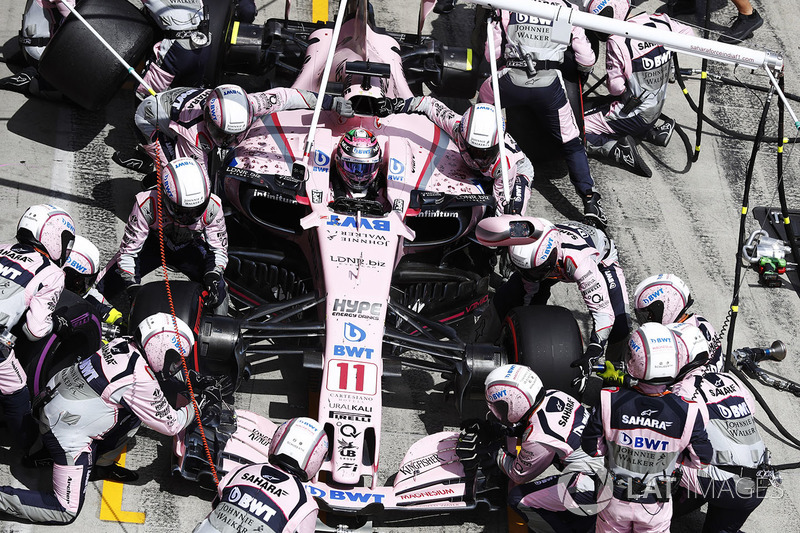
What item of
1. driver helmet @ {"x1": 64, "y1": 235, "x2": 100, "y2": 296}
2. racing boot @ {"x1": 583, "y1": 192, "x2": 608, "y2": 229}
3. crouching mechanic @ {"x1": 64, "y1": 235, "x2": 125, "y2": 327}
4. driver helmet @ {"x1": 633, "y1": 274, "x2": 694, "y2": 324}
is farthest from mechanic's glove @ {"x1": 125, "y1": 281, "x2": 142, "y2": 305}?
racing boot @ {"x1": 583, "y1": 192, "x2": 608, "y2": 229}

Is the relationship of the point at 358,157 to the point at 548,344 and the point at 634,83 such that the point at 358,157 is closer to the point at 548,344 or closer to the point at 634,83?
the point at 548,344

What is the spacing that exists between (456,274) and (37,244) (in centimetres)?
333

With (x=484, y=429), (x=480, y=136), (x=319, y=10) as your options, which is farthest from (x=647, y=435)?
(x=319, y=10)

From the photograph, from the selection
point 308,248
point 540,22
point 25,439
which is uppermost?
point 540,22

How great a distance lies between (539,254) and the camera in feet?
30.1

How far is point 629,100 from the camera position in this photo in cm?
1182

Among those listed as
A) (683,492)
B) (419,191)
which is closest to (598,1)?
(419,191)

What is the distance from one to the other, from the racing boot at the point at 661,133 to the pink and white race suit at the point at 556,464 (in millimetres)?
5355

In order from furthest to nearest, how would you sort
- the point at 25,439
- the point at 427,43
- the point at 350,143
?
the point at 427,43
the point at 350,143
the point at 25,439

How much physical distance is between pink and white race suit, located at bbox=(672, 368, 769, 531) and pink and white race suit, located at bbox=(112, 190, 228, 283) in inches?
146

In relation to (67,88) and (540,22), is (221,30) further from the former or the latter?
(540,22)

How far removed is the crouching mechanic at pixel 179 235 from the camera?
8.92 m

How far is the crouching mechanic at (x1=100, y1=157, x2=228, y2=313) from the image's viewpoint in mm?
8922

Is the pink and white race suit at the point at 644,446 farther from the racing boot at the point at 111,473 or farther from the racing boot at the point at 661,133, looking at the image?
the racing boot at the point at 661,133
